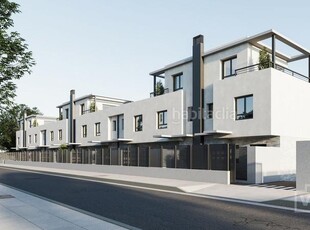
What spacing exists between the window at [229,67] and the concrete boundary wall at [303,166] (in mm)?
11567

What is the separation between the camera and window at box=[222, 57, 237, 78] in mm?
24391

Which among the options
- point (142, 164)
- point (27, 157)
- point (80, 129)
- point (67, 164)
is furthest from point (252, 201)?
point (27, 157)

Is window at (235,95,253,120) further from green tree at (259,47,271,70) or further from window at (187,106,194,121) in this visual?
window at (187,106,194,121)

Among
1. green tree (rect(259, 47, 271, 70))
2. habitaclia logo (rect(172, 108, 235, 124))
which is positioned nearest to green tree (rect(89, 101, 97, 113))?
habitaclia logo (rect(172, 108, 235, 124))

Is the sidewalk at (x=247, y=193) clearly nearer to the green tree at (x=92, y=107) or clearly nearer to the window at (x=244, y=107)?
the window at (x=244, y=107)

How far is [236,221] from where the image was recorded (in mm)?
8852

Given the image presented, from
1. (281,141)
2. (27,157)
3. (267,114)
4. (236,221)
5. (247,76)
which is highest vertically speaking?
(247,76)

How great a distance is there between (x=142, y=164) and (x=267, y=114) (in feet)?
33.8

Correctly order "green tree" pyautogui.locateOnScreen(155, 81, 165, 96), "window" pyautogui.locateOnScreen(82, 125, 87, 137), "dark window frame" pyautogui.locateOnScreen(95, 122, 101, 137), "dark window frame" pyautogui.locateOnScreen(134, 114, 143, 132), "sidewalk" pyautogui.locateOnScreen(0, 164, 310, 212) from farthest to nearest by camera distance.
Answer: "window" pyautogui.locateOnScreen(82, 125, 87, 137) → "dark window frame" pyautogui.locateOnScreen(95, 122, 101, 137) → "green tree" pyautogui.locateOnScreen(155, 81, 165, 96) → "dark window frame" pyautogui.locateOnScreen(134, 114, 143, 132) → "sidewalk" pyautogui.locateOnScreen(0, 164, 310, 212)

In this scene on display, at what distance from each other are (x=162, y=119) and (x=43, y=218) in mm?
21087

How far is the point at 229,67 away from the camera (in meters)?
24.8

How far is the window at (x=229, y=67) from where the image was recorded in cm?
2439

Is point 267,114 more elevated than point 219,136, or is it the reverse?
point 267,114

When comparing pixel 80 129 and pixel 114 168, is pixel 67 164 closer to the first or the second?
pixel 80 129
